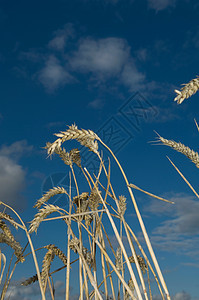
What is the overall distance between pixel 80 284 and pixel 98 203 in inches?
30.0

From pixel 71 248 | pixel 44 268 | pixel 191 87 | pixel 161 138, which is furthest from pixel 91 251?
pixel 191 87

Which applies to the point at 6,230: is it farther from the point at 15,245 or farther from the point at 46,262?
the point at 46,262

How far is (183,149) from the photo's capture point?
85.5 inches

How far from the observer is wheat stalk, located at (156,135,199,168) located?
2.12m

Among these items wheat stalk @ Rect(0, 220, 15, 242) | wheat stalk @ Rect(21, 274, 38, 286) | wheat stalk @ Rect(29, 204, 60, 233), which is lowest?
wheat stalk @ Rect(21, 274, 38, 286)

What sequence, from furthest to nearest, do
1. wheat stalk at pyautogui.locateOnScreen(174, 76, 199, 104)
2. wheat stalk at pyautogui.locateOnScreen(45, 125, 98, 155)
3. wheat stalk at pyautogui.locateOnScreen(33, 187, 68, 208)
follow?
wheat stalk at pyautogui.locateOnScreen(33, 187, 68, 208) → wheat stalk at pyautogui.locateOnScreen(45, 125, 98, 155) → wheat stalk at pyautogui.locateOnScreen(174, 76, 199, 104)

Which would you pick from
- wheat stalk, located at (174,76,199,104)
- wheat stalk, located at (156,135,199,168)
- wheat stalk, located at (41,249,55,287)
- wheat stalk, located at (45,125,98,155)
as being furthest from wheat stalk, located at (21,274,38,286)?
wheat stalk, located at (174,76,199,104)

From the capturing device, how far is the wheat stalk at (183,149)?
212 cm

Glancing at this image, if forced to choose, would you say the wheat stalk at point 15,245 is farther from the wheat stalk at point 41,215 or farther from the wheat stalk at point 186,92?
the wheat stalk at point 186,92

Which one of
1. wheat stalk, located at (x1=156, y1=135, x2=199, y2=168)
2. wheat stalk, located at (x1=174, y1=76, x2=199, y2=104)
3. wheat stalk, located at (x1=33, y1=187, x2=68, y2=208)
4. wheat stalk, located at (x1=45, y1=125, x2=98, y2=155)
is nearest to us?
wheat stalk, located at (x1=174, y1=76, x2=199, y2=104)

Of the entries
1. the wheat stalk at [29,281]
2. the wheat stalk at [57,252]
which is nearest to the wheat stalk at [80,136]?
the wheat stalk at [57,252]

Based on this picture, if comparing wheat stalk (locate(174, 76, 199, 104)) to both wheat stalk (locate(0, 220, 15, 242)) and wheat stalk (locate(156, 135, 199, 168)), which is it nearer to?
wheat stalk (locate(156, 135, 199, 168))

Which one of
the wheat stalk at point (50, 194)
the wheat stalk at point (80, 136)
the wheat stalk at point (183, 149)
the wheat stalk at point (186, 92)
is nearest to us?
the wheat stalk at point (186, 92)

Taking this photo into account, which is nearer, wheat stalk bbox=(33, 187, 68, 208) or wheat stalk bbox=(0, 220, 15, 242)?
wheat stalk bbox=(33, 187, 68, 208)
